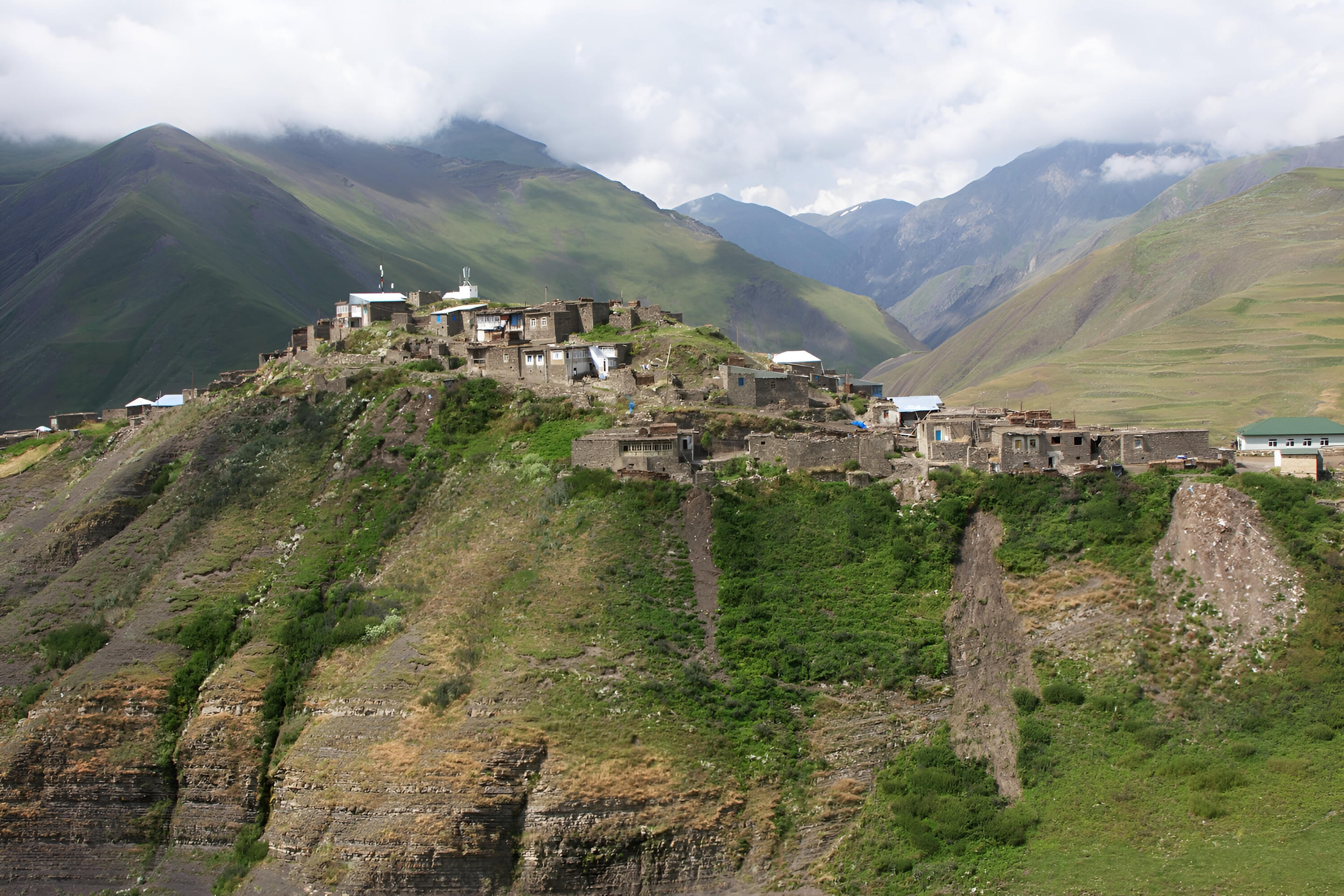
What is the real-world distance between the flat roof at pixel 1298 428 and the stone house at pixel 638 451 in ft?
96.4

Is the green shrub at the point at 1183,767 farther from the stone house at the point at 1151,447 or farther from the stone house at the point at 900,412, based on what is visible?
the stone house at the point at 900,412

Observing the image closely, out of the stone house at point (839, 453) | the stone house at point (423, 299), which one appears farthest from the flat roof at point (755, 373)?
the stone house at point (423, 299)

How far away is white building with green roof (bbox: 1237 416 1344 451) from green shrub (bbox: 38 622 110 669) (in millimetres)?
59269

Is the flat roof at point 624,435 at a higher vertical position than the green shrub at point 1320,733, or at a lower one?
higher

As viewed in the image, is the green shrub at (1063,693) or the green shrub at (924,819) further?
the green shrub at (1063,693)

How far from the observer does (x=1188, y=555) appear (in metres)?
45.3

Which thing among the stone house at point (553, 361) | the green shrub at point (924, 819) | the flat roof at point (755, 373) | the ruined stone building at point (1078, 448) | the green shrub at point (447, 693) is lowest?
the green shrub at point (924, 819)

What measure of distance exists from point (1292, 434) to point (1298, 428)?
0.48 metres

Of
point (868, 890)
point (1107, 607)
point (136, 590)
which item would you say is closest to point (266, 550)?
point (136, 590)

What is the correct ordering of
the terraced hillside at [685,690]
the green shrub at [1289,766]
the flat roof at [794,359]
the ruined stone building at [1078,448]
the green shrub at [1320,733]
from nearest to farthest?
the green shrub at [1289,766] < the green shrub at [1320,733] < the terraced hillside at [685,690] < the ruined stone building at [1078,448] < the flat roof at [794,359]

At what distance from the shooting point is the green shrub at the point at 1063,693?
4288cm

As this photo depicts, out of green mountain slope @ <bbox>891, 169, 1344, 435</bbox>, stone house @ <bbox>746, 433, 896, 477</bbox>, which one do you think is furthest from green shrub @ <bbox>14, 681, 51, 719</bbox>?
green mountain slope @ <bbox>891, 169, 1344, 435</bbox>

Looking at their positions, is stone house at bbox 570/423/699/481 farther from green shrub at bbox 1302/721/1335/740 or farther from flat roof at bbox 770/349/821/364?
green shrub at bbox 1302/721/1335/740

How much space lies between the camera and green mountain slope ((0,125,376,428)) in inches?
5925
